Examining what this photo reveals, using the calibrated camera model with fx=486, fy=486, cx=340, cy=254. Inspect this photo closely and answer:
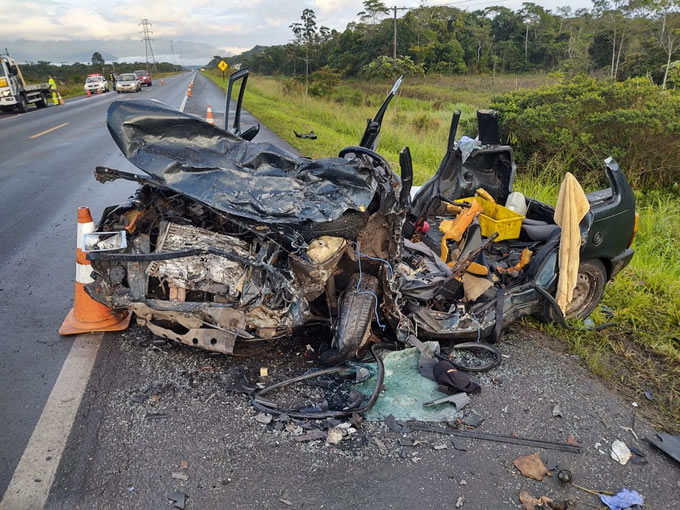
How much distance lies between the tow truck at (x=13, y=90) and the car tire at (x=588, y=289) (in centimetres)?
2340

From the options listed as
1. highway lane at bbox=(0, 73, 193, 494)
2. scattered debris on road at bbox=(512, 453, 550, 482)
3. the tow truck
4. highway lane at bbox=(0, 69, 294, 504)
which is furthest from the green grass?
the tow truck

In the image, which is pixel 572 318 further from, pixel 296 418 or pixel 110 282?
pixel 110 282

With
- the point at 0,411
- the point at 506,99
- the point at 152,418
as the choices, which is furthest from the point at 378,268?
the point at 506,99

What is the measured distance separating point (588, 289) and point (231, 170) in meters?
3.24

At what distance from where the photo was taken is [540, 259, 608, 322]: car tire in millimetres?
4180

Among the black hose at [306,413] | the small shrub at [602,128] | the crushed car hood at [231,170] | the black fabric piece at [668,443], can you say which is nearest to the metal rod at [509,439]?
the black hose at [306,413]

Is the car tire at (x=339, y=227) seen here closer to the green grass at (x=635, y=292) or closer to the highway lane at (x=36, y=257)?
the highway lane at (x=36, y=257)

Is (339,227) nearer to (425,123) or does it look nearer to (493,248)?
(493,248)

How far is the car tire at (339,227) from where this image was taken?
123 inches

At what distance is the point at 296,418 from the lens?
289 cm

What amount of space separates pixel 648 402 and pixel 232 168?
3.28 m

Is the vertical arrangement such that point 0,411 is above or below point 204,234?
below

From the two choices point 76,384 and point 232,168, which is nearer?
point 76,384

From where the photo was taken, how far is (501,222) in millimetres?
4438
